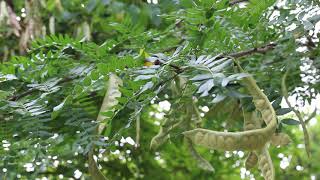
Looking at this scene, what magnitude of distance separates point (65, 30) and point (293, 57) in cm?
123

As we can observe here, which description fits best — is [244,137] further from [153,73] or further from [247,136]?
[153,73]

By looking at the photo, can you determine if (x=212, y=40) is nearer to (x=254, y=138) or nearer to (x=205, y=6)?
(x=205, y=6)

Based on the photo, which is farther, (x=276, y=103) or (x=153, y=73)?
(x=276, y=103)

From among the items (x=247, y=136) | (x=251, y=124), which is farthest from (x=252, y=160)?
(x=247, y=136)

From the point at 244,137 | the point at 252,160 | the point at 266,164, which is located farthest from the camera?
the point at 252,160

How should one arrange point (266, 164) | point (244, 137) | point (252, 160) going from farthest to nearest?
point (252, 160), point (266, 164), point (244, 137)

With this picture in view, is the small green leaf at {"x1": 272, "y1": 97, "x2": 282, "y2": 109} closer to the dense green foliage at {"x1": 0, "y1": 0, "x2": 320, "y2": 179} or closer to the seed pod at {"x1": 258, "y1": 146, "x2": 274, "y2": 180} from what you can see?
the dense green foliage at {"x1": 0, "y1": 0, "x2": 320, "y2": 179}

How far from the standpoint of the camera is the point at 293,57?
1.24 m

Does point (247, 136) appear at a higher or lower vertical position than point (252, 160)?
higher

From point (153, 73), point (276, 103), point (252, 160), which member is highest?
point (153, 73)

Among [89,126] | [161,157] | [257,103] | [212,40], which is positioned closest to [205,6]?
[212,40]

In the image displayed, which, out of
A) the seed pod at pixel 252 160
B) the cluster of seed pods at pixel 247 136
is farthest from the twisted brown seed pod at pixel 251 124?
the cluster of seed pods at pixel 247 136

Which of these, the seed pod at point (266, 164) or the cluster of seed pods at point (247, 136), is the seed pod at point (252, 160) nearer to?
the seed pod at point (266, 164)

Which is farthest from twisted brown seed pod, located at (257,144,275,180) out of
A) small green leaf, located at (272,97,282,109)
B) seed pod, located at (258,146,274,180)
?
small green leaf, located at (272,97,282,109)
